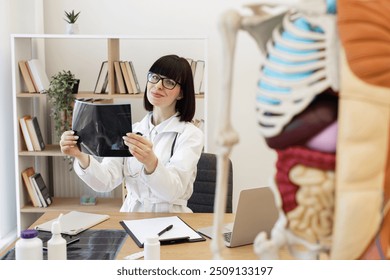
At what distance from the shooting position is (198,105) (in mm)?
3562

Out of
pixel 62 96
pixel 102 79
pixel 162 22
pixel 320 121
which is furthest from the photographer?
pixel 162 22

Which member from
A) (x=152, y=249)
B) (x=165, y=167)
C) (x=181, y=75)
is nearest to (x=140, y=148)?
(x=165, y=167)

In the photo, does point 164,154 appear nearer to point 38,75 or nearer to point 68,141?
point 68,141

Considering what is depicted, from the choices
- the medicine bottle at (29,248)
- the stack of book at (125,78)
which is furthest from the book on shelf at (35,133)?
the medicine bottle at (29,248)

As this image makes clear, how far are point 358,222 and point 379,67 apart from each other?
8.5 inches

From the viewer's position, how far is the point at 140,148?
1.94m

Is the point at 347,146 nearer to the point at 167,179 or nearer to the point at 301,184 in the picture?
the point at 301,184

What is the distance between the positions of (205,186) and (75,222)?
0.72 m

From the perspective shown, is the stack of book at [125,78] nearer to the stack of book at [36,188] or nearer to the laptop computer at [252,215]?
the stack of book at [36,188]

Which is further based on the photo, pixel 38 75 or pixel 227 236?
pixel 38 75

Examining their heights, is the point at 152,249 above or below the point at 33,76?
below

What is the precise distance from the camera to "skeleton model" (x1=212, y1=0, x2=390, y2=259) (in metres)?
0.69

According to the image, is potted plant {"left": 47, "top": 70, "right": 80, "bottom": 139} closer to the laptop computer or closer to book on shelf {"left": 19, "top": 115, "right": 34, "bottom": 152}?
book on shelf {"left": 19, "top": 115, "right": 34, "bottom": 152}
